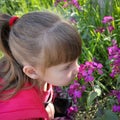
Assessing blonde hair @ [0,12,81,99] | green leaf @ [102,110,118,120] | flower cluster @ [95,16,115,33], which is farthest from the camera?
flower cluster @ [95,16,115,33]

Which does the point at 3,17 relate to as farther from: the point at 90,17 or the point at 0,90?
the point at 90,17

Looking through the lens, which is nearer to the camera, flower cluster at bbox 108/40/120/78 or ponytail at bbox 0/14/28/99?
ponytail at bbox 0/14/28/99

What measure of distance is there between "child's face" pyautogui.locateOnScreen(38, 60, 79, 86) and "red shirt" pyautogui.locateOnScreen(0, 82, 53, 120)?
0.11 m

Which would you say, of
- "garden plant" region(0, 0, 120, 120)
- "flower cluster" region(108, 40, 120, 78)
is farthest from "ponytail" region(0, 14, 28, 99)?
"flower cluster" region(108, 40, 120, 78)

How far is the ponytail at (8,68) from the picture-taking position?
70.6 inches

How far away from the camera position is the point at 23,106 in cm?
179

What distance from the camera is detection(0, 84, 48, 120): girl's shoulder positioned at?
5.83 ft

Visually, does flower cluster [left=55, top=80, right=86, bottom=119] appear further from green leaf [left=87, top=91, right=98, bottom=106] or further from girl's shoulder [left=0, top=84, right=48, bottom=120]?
girl's shoulder [left=0, top=84, right=48, bottom=120]

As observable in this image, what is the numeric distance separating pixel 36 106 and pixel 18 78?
0.15m

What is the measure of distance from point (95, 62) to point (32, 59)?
825 millimetres

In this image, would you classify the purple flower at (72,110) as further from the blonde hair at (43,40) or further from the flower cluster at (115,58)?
the blonde hair at (43,40)

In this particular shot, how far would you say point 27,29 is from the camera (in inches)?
66.0

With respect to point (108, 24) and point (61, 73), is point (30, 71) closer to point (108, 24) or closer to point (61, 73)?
point (61, 73)

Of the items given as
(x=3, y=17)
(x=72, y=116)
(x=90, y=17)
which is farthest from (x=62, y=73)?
(x=90, y=17)
